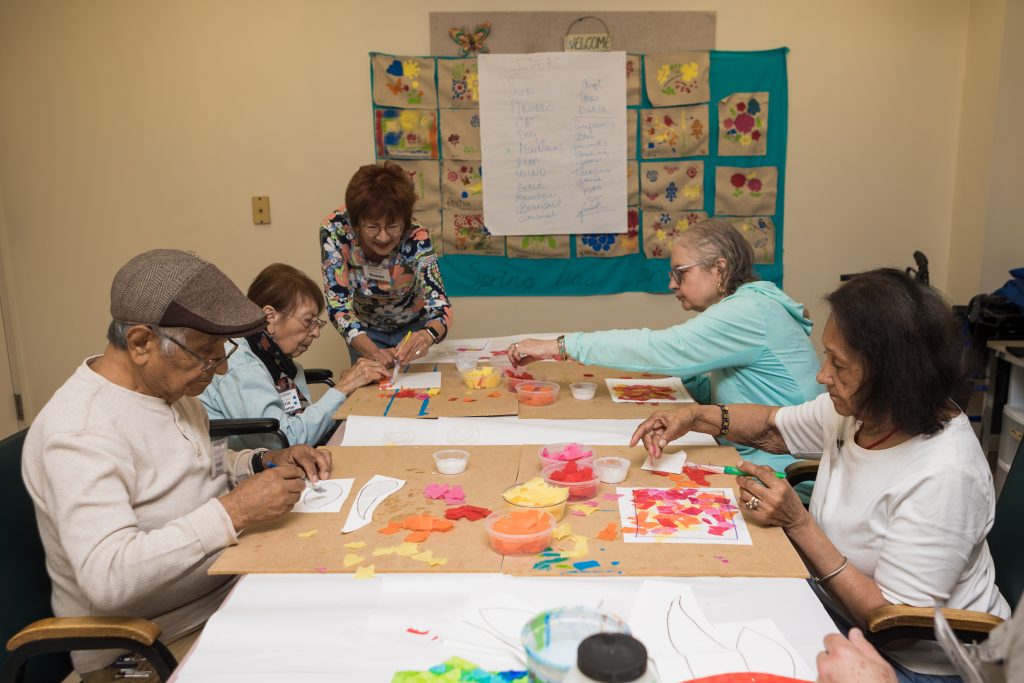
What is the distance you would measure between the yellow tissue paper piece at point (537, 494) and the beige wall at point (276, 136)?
2.97 meters

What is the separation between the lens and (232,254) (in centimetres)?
460

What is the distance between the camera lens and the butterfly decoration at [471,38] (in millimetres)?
4340

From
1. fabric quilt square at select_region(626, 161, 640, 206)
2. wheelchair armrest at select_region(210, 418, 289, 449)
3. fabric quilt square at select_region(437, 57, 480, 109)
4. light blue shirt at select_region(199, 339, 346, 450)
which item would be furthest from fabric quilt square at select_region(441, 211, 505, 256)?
wheelchair armrest at select_region(210, 418, 289, 449)

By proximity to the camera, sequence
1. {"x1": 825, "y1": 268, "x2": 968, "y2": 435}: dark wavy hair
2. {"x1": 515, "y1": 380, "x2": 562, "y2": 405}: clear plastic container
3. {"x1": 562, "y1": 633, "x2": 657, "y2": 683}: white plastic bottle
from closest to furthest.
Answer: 1. {"x1": 562, "y1": 633, "x2": 657, "y2": 683}: white plastic bottle
2. {"x1": 825, "y1": 268, "x2": 968, "y2": 435}: dark wavy hair
3. {"x1": 515, "y1": 380, "x2": 562, "y2": 405}: clear plastic container

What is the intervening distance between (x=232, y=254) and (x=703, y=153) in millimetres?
2950

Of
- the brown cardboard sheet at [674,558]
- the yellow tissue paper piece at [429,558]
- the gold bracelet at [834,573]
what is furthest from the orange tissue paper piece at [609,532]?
the gold bracelet at [834,573]

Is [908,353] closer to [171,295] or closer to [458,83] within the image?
[171,295]

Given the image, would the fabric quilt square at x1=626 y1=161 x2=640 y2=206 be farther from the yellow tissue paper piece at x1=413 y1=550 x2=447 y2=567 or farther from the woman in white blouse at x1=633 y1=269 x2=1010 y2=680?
the yellow tissue paper piece at x1=413 y1=550 x2=447 y2=567

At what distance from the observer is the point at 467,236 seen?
15.0 ft

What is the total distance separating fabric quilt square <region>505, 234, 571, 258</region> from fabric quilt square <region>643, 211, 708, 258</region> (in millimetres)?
497

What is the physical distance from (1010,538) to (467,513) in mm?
1249

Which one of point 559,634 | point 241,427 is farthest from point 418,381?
point 559,634

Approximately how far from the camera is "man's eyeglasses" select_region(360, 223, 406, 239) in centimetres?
307

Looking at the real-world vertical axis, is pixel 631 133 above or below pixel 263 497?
above
